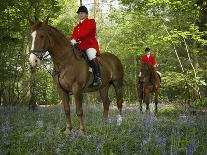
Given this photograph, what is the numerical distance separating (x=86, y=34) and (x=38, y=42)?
1.91 m

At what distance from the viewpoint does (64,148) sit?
7.29m

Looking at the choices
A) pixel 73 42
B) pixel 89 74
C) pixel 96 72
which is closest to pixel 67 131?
pixel 89 74

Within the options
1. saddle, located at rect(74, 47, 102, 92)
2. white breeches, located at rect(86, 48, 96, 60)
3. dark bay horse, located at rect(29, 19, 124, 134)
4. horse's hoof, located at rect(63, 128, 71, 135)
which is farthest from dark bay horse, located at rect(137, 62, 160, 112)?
horse's hoof, located at rect(63, 128, 71, 135)

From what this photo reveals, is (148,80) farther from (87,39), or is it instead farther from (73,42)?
(73,42)

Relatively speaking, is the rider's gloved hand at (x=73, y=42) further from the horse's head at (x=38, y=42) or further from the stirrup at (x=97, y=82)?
the stirrup at (x=97, y=82)

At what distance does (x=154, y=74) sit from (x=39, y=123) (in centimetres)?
898

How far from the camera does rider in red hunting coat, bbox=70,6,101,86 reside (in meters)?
10.3

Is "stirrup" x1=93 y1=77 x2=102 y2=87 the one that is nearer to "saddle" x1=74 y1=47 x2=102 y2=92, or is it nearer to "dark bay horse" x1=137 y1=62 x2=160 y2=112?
"saddle" x1=74 y1=47 x2=102 y2=92

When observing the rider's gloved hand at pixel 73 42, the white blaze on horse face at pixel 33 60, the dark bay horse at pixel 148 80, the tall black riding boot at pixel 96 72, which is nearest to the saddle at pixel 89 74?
the tall black riding boot at pixel 96 72

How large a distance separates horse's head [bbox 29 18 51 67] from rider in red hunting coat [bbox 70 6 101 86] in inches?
47.9

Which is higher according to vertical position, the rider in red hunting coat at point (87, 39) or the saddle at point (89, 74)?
the rider in red hunting coat at point (87, 39)

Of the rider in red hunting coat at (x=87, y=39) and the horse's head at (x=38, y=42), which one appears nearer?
A: the horse's head at (x=38, y=42)

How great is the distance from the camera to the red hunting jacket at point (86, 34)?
408 inches

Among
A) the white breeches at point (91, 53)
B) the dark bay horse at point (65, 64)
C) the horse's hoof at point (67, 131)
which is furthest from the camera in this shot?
the white breeches at point (91, 53)
